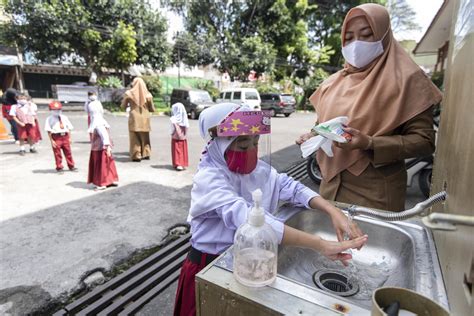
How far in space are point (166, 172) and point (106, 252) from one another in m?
3.09

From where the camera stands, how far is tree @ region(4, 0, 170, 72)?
50.6 feet

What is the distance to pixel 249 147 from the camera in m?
1.25

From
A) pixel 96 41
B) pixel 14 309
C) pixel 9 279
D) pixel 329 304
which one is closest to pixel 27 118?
pixel 9 279

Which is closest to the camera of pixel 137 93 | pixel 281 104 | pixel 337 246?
pixel 337 246

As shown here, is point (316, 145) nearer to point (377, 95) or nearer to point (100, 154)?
point (377, 95)

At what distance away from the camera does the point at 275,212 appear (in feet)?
4.93

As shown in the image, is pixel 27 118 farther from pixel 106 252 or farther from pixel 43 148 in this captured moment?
pixel 106 252

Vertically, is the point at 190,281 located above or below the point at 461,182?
below

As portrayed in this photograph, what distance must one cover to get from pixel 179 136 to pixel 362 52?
4.81 m

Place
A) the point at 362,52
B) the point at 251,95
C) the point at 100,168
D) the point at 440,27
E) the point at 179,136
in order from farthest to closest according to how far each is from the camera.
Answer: the point at 251,95
the point at 440,27
the point at 179,136
the point at 100,168
the point at 362,52

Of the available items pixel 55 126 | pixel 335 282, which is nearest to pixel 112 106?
pixel 55 126

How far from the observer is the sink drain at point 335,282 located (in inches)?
48.8

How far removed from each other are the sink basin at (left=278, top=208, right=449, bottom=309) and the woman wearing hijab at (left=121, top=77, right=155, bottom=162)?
5816mm

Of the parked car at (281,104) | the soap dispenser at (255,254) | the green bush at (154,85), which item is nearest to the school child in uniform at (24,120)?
the soap dispenser at (255,254)
